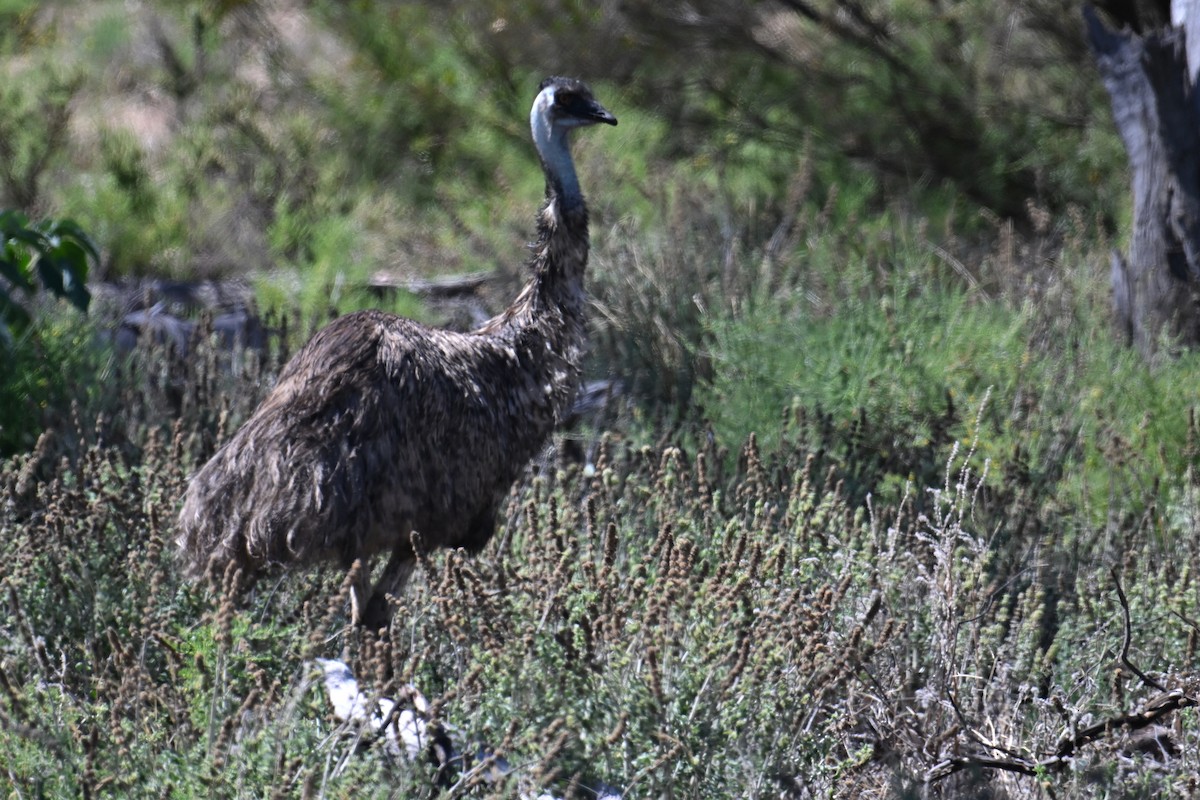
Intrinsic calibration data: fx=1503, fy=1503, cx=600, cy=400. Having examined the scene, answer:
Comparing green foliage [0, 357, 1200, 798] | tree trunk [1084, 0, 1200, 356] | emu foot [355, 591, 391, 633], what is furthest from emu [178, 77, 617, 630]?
tree trunk [1084, 0, 1200, 356]

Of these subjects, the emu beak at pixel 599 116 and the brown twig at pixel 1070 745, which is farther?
the emu beak at pixel 599 116

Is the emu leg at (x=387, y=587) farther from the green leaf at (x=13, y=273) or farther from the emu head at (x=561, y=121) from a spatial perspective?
the green leaf at (x=13, y=273)

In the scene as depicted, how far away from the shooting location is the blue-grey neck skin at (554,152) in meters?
Answer: 4.87

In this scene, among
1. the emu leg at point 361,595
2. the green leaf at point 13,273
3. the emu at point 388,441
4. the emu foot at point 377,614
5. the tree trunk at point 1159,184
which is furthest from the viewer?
the tree trunk at point 1159,184

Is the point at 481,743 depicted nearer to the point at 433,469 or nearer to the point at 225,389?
the point at 433,469

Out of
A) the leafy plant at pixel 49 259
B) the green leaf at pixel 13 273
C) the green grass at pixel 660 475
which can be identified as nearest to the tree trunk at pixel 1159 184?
the green grass at pixel 660 475

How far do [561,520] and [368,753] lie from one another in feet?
3.70

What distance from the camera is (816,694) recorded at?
332cm

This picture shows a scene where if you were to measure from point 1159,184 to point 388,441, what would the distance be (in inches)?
152

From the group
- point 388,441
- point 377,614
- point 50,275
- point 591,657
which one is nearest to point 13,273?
point 50,275

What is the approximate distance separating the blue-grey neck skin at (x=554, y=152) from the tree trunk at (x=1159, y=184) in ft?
8.98

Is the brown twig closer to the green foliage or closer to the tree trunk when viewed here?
the green foliage

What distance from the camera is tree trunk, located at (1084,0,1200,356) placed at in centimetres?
630

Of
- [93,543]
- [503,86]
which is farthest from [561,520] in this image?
[503,86]
